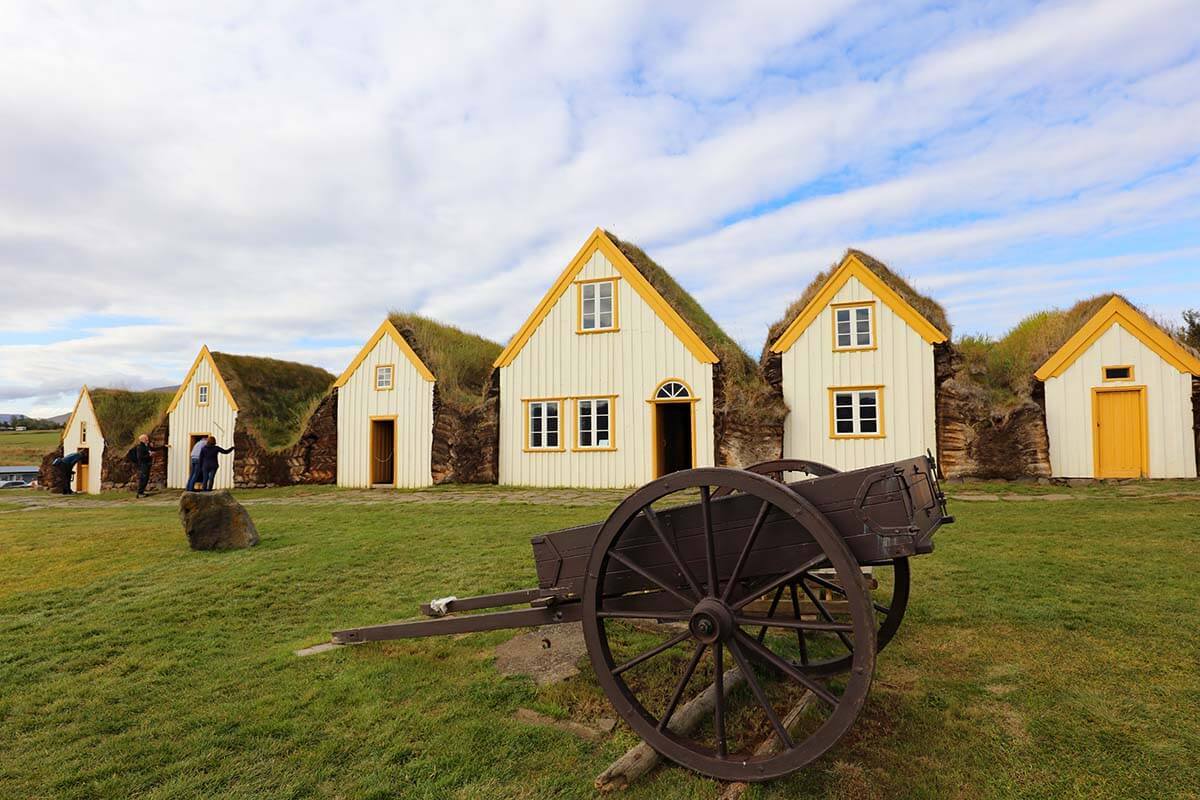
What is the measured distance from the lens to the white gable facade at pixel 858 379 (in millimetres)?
17594

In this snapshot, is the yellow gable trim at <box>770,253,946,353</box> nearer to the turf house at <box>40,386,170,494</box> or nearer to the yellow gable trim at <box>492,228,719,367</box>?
the yellow gable trim at <box>492,228,719,367</box>

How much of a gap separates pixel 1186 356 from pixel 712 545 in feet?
63.4

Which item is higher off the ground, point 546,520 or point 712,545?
point 712,545

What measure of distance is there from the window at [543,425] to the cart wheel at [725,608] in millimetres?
15971

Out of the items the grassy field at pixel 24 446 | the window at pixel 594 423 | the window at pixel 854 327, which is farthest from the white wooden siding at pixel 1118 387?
the grassy field at pixel 24 446

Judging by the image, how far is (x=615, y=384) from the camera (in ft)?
63.5

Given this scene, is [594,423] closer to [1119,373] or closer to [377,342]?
[377,342]

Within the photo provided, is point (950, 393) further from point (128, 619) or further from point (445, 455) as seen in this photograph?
point (128, 619)

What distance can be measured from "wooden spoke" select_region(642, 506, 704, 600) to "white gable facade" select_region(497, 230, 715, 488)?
585 inches

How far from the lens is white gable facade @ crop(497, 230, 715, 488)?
61.6ft

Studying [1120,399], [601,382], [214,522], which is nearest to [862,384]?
[1120,399]

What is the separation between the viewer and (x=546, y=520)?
39.7ft

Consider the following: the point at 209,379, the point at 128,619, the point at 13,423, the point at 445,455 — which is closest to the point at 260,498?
the point at 445,455

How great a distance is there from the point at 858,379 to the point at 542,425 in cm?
919
